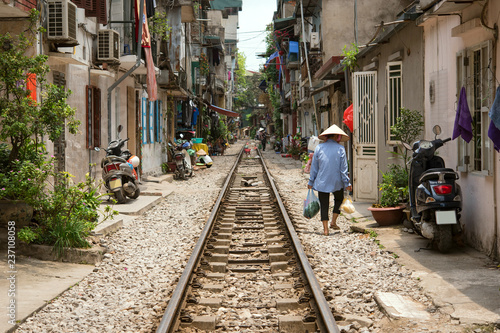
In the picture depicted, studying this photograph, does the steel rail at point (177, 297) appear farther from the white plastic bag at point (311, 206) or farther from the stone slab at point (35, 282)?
the white plastic bag at point (311, 206)

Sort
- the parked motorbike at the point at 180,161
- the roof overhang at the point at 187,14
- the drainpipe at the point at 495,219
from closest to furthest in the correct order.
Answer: the drainpipe at the point at 495,219 → the parked motorbike at the point at 180,161 → the roof overhang at the point at 187,14

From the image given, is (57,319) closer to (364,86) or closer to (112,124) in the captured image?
(364,86)

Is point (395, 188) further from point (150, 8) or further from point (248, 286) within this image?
point (150, 8)

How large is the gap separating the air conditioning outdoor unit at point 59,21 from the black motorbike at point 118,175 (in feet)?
11.0

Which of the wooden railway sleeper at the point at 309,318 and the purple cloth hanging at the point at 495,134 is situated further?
the purple cloth hanging at the point at 495,134

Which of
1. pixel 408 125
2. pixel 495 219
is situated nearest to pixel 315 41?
pixel 408 125

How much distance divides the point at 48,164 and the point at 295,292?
3.84m

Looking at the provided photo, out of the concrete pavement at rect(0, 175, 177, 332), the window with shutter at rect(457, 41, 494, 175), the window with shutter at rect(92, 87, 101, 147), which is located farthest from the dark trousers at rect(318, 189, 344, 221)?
the window with shutter at rect(92, 87, 101, 147)

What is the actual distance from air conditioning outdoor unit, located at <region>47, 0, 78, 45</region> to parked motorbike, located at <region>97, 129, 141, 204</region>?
3.35 metres

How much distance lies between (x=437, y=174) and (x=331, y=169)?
2499mm

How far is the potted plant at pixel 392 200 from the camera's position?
34.3 ft

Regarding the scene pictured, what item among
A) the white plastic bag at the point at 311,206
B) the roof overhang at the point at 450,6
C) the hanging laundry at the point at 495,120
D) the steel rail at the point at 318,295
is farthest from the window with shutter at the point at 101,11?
the hanging laundry at the point at 495,120

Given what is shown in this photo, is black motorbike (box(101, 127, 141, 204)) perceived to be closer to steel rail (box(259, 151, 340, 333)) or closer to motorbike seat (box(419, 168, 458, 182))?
steel rail (box(259, 151, 340, 333))

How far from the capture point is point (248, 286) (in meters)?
6.93
